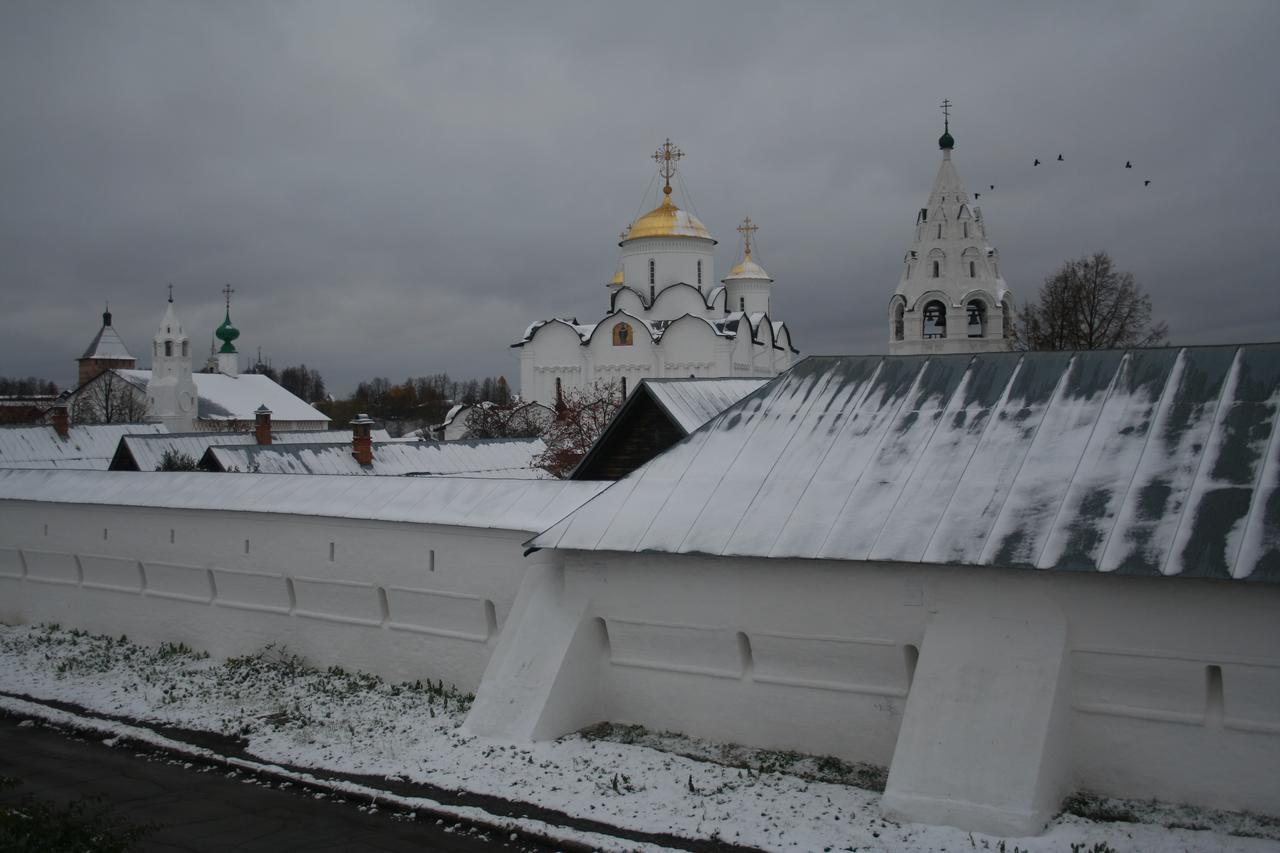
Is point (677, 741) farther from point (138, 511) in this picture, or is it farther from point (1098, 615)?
point (138, 511)

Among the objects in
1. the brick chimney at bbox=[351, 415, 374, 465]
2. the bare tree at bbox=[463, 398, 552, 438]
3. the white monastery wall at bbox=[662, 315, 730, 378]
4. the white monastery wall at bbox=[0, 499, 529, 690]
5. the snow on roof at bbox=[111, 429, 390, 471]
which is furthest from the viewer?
the white monastery wall at bbox=[662, 315, 730, 378]

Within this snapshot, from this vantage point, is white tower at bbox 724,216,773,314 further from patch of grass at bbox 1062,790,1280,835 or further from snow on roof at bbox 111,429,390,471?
patch of grass at bbox 1062,790,1280,835

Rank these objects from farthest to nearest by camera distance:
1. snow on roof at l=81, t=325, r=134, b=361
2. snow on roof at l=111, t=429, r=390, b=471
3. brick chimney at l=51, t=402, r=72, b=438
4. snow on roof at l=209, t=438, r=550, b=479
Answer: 1. snow on roof at l=81, t=325, r=134, b=361
2. brick chimney at l=51, t=402, r=72, b=438
3. snow on roof at l=111, t=429, r=390, b=471
4. snow on roof at l=209, t=438, r=550, b=479

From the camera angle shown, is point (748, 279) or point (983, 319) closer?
point (983, 319)

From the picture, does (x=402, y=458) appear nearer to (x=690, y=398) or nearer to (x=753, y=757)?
(x=690, y=398)

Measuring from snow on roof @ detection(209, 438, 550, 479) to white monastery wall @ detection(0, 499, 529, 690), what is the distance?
5172 mm

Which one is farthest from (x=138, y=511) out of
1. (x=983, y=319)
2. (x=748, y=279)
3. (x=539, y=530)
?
(x=748, y=279)

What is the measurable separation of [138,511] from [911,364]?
870 cm

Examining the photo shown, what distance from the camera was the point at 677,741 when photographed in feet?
26.1

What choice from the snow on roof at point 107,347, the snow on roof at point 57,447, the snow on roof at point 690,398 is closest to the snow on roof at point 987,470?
the snow on roof at point 690,398

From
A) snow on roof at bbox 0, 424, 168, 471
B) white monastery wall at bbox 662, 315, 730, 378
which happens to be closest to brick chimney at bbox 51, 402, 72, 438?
snow on roof at bbox 0, 424, 168, 471

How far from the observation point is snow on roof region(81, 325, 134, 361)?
62.4 metres

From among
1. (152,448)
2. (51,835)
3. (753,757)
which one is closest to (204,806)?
(51,835)

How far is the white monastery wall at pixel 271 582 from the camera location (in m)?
9.48
